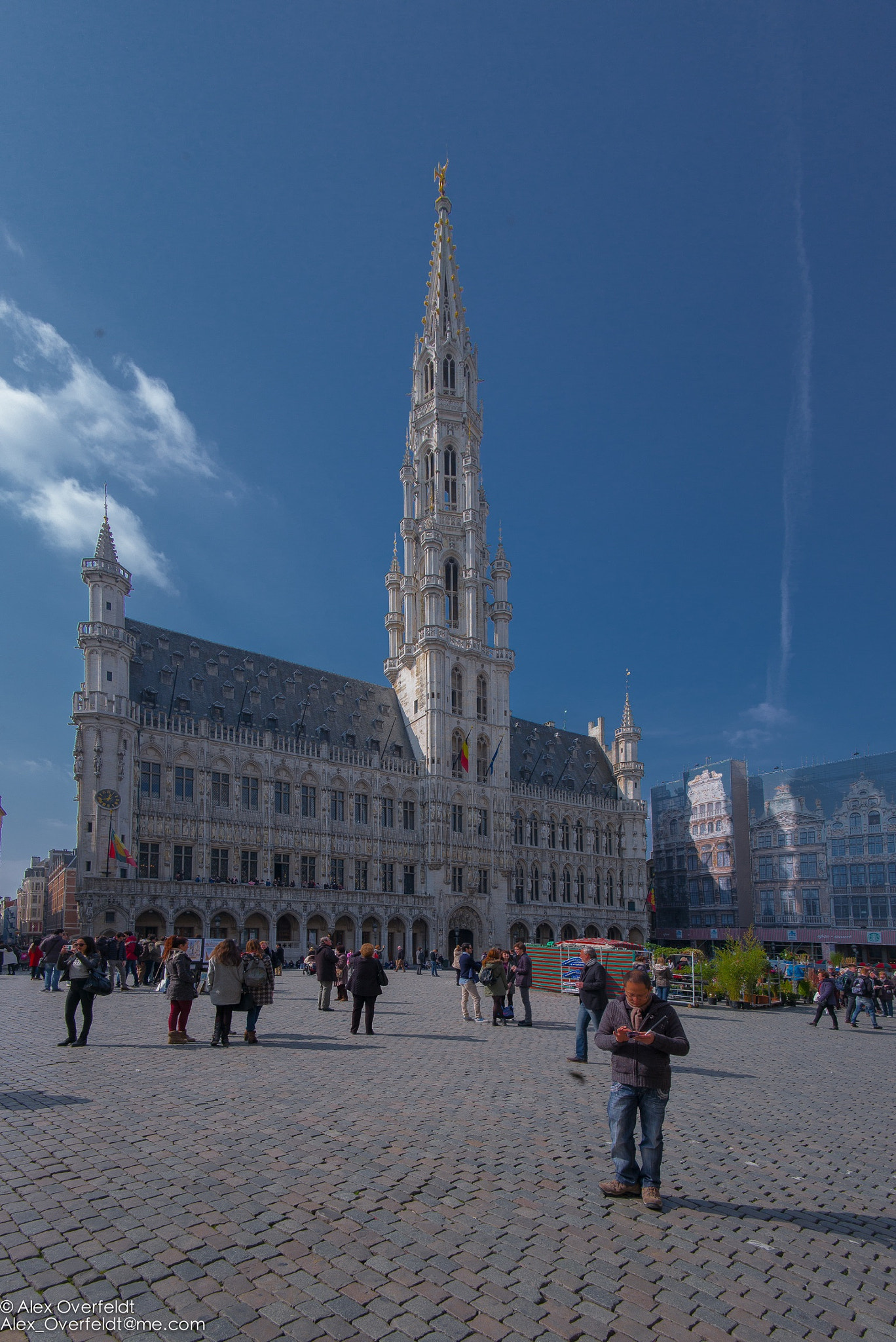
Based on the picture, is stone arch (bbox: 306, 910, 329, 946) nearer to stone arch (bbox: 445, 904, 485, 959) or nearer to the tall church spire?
stone arch (bbox: 445, 904, 485, 959)

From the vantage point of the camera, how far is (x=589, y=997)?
1253 cm

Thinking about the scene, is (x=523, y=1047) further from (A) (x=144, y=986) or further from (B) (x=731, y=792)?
(B) (x=731, y=792)

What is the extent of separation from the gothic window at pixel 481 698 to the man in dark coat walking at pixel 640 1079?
60952 millimetres

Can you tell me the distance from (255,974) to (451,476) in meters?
64.3

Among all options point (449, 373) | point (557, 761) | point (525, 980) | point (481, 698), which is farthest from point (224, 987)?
point (449, 373)

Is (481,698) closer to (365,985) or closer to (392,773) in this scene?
(392,773)

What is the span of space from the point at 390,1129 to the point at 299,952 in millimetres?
46455

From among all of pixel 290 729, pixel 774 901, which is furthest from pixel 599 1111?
pixel 774 901

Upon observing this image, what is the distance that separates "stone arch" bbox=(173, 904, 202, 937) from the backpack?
1427 inches

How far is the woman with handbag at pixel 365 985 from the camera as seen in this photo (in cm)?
1502

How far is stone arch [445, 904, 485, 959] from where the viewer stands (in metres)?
62.5

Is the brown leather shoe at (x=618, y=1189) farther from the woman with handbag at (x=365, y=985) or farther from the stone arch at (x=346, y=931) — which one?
the stone arch at (x=346, y=931)

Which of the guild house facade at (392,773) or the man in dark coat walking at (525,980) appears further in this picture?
the guild house facade at (392,773)

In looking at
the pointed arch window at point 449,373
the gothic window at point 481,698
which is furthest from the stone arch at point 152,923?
the pointed arch window at point 449,373
